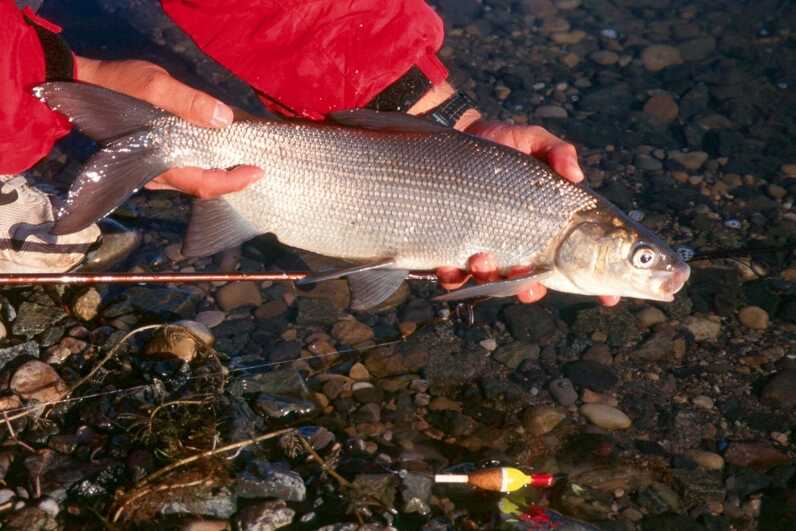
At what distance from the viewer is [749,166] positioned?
627 cm

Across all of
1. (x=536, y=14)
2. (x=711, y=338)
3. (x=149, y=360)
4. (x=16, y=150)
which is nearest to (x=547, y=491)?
(x=711, y=338)

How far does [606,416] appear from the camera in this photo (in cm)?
433

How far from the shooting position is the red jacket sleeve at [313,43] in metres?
4.41

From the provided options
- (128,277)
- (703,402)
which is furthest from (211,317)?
(703,402)

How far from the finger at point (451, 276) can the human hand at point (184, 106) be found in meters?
0.99

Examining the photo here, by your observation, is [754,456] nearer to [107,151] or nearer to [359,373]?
[359,373]

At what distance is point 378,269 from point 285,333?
1047 millimetres

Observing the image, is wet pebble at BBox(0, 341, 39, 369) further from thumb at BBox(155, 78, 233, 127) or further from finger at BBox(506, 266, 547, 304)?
finger at BBox(506, 266, 547, 304)

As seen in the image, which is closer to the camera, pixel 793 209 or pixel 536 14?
pixel 793 209

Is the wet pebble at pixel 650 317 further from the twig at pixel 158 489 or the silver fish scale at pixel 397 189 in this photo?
the twig at pixel 158 489

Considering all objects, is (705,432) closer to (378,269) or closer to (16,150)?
(378,269)

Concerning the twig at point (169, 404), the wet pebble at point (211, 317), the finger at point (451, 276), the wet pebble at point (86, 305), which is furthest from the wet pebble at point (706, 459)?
the wet pebble at point (86, 305)

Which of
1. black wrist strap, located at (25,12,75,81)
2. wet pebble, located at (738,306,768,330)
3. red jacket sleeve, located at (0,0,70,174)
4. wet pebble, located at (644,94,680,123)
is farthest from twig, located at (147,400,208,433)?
wet pebble, located at (644,94,680,123)

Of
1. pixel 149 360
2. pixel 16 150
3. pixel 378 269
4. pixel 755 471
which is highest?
pixel 16 150
